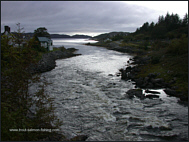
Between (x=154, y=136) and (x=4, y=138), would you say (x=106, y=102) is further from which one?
(x=4, y=138)

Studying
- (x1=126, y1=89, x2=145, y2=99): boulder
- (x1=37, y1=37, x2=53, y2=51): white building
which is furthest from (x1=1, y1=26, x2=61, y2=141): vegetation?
(x1=37, y1=37, x2=53, y2=51): white building

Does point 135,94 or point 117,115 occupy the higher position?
point 135,94

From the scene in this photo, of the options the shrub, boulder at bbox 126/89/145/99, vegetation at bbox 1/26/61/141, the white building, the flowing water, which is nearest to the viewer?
vegetation at bbox 1/26/61/141

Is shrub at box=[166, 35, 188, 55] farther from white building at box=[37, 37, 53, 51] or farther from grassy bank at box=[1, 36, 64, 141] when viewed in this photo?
white building at box=[37, 37, 53, 51]

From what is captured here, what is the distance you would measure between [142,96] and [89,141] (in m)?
10.7

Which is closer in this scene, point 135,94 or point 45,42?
point 135,94

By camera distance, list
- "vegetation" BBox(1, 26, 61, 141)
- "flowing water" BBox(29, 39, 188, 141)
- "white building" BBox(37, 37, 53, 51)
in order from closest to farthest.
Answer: "vegetation" BBox(1, 26, 61, 141), "flowing water" BBox(29, 39, 188, 141), "white building" BBox(37, 37, 53, 51)

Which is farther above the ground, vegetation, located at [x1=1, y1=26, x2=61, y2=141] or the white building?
the white building

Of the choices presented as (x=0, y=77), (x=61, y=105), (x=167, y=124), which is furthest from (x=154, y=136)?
(x=0, y=77)

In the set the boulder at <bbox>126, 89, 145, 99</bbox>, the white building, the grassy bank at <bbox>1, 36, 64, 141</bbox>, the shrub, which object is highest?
the white building

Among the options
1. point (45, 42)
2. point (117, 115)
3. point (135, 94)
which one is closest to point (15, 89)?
point (117, 115)

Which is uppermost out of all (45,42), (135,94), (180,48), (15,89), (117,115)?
(45,42)

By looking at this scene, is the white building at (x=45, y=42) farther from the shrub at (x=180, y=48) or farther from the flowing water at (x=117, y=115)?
the shrub at (x=180, y=48)

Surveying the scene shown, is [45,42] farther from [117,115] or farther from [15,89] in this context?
[15,89]
